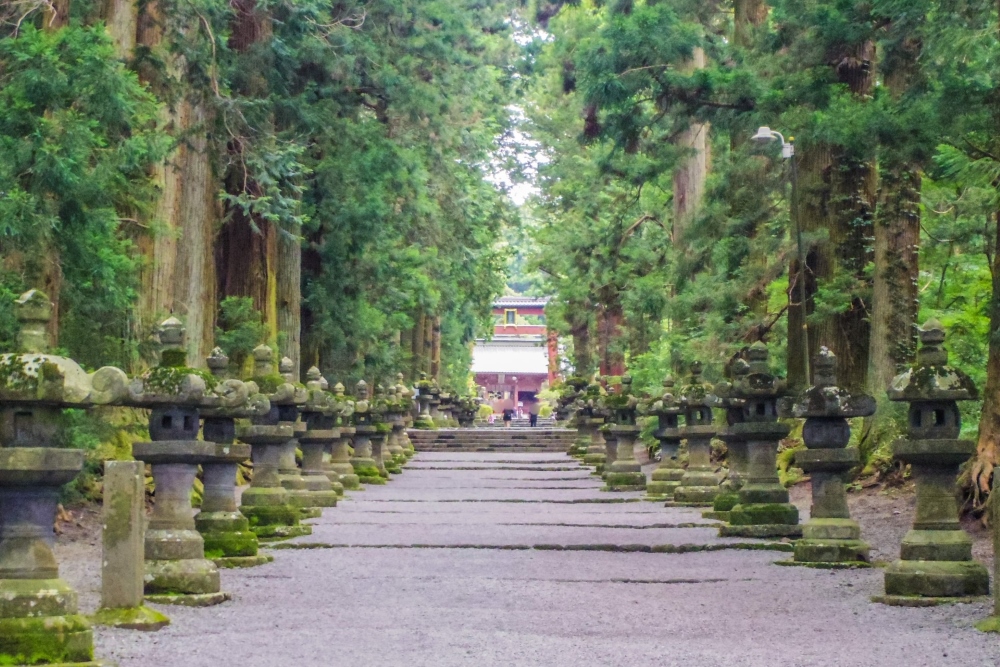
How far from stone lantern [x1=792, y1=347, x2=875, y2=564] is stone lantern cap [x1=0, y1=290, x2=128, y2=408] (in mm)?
6536

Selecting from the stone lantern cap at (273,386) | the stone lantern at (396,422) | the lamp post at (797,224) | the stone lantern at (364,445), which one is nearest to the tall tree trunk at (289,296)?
the stone lantern at (364,445)

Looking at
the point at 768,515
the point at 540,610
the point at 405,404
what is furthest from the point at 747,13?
the point at 540,610

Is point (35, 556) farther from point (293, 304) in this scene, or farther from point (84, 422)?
point (293, 304)

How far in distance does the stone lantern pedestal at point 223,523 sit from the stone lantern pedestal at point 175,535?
184cm

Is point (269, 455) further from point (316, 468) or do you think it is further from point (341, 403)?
point (316, 468)

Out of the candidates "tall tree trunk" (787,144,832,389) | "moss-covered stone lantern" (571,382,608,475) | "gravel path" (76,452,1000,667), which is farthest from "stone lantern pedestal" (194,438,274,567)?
"moss-covered stone lantern" (571,382,608,475)

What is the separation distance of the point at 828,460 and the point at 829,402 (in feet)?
1.72

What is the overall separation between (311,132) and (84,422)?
784cm

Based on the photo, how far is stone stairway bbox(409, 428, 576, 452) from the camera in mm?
43094

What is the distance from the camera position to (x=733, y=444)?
58.8 ft

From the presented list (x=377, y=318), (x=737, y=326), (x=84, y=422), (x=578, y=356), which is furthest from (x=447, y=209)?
(x=578, y=356)

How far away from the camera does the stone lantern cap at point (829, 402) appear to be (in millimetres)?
11938

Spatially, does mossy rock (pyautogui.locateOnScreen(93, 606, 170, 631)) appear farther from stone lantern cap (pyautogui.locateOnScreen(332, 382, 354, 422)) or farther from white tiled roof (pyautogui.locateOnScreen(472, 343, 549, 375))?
white tiled roof (pyautogui.locateOnScreen(472, 343, 549, 375))

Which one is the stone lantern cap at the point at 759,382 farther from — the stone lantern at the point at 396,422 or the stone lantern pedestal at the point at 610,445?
the stone lantern at the point at 396,422
